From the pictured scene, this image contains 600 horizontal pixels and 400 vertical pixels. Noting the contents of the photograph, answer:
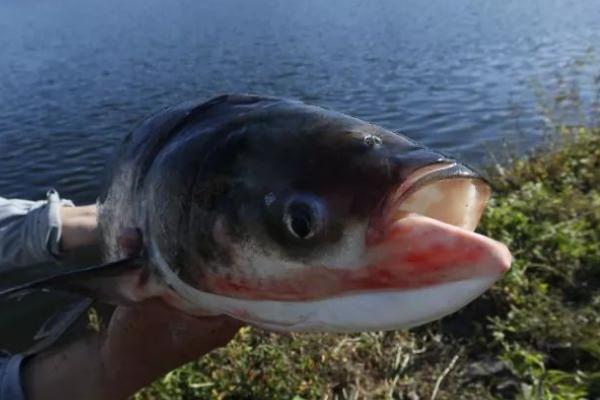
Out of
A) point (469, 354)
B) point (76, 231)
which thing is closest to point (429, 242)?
point (469, 354)

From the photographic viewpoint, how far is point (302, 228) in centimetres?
136

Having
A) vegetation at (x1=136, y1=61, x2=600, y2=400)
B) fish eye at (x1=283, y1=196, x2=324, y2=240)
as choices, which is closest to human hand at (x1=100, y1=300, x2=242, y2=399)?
fish eye at (x1=283, y1=196, x2=324, y2=240)

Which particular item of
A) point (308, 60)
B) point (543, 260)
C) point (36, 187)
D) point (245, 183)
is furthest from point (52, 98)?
point (245, 183)

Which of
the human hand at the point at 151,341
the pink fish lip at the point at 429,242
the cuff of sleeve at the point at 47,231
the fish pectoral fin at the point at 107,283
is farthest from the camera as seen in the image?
the cuff of sleeve at the point at 47,231

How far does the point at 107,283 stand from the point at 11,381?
0.82m

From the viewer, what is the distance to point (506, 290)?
3732 millimetres

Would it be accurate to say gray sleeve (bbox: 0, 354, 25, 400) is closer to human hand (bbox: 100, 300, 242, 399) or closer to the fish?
human hand (bbox: 100, 300, 242, 399)

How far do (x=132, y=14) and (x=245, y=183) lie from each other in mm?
30978

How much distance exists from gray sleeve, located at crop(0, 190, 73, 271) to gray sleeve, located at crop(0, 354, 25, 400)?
1189mm

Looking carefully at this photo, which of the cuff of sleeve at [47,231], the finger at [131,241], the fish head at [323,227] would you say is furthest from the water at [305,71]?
the fish head at [323,227]

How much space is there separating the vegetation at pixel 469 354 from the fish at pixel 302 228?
4.75ft

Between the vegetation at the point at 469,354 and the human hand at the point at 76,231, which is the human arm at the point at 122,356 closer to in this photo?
the vegetation at the point at 469,354

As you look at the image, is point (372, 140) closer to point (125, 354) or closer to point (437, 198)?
point (437, 198)

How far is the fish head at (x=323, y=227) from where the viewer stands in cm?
127
